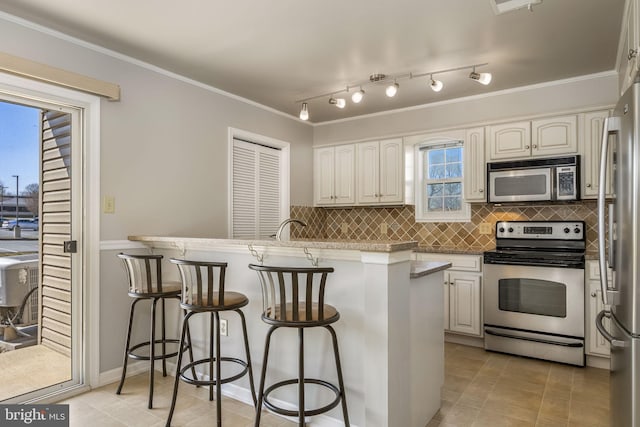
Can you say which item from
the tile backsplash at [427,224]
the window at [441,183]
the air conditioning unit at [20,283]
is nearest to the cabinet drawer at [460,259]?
the tile backsplash at [427,224]

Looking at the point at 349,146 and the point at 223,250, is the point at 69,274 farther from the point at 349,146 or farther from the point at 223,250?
the point at 349,146

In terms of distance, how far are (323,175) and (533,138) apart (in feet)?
7.89

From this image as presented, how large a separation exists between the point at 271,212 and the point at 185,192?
4.09ft

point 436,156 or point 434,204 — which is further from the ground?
point 436,156

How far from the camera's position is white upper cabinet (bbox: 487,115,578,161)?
3430 millimetres

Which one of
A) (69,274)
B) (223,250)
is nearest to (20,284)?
(69,274)

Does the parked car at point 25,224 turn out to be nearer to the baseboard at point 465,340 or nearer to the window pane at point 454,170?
the baseboard at point 465,340

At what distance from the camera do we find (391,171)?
14.5ft

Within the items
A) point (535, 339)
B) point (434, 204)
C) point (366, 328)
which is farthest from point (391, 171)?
point (366, 328)

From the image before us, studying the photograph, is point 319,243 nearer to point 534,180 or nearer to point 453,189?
point 534,180

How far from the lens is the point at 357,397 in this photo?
2090 mm

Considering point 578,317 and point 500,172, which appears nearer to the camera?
point 578,317

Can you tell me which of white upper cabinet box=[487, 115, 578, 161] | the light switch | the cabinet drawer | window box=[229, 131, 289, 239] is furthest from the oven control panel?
the light switch

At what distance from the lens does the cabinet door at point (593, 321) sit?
3090mm
